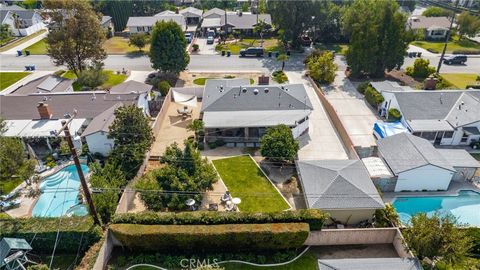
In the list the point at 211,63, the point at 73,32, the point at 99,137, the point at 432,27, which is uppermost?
the point at 73,32

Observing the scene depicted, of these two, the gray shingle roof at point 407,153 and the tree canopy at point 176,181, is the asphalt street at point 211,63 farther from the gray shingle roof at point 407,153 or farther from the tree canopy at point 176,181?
the tree canopy at point 176,181

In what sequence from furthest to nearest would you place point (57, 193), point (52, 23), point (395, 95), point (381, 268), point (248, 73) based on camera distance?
point (248, 73), point (52, 23), point (395, 95), point (57, 193), point (381, 268)

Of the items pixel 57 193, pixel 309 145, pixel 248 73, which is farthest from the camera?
pixel 248 73

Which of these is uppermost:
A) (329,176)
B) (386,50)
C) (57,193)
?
(386,50)

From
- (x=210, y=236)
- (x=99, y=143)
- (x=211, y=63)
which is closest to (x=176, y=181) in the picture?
(x=210, y=236)

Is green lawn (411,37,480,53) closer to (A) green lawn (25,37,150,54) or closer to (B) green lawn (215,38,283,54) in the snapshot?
(B) green lawn (215,38,283,54)

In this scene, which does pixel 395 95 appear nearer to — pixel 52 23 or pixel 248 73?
pixel 248 73

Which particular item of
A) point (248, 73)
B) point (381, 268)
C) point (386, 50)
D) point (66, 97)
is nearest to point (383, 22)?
point (386, 50)

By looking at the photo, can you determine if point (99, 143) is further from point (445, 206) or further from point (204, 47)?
point (204, 47)
